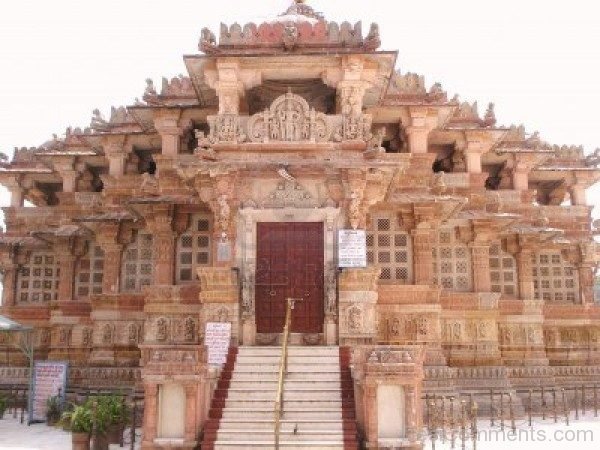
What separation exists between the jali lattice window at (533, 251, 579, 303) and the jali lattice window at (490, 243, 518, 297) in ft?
4.94

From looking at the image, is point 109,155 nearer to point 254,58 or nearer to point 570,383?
point 254,58

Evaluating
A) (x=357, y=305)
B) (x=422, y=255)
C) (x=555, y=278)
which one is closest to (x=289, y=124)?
(x=357, y=305)

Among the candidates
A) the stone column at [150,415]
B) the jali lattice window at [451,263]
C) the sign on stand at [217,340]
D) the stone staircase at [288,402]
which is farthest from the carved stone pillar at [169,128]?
the stone column at [150,415]

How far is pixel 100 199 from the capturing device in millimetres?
22781

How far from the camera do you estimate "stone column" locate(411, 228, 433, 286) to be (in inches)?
757

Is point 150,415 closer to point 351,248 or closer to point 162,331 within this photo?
point 351,248

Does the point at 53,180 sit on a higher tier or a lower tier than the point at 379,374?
higher

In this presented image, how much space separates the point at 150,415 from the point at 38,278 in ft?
44.1

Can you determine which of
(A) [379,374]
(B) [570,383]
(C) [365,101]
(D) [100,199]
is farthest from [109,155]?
(B) [570,383]

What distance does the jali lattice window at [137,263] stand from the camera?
68.9 ft

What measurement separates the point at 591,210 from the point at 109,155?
17590mm

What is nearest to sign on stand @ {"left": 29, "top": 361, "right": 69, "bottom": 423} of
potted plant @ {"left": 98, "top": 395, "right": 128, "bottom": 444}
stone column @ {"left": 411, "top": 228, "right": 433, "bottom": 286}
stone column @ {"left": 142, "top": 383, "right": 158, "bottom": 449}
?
potted plant @ {"left": 98, "top": 395, "right": 128, "bottom": 444}

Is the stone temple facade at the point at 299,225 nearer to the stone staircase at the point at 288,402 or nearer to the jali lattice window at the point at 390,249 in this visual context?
the jali lattice window at the point at 390,249

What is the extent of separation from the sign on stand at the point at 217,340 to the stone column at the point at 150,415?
8.45 ft
